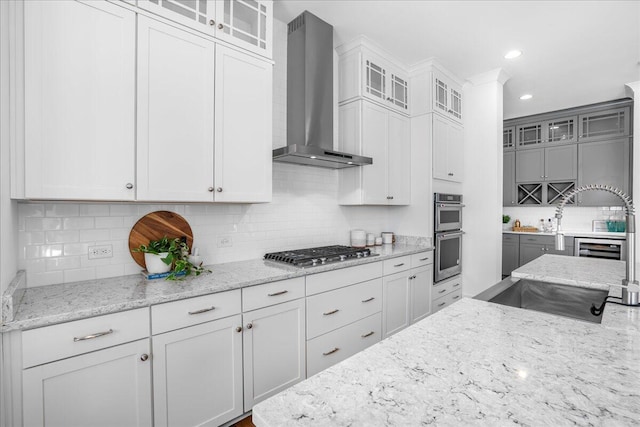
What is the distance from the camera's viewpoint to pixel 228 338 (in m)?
1.77

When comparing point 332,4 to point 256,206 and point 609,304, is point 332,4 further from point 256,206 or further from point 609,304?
point 609,304

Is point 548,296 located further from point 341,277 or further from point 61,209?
point 61,209

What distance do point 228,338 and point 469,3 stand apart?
300cm

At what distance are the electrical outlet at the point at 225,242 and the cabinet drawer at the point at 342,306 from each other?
2.51 ft

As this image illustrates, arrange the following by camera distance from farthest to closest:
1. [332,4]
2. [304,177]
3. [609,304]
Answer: [304,177] → [332,4] → [609,304]

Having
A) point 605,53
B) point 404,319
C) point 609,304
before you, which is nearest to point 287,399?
point 609,304

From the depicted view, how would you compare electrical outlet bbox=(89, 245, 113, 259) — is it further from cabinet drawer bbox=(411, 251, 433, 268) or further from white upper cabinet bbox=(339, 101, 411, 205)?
cabinet drawer bbox=(411, 251, 433, 268)

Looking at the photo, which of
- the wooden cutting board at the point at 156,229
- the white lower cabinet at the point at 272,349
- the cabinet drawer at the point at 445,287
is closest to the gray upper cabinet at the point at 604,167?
the cabinet drawer at the point at 445,287

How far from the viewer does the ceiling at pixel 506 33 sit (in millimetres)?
2525

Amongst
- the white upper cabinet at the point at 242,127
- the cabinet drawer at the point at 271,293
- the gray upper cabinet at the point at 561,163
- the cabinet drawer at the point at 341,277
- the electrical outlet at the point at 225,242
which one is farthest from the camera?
the gray upper cabinet at the point at 561,163

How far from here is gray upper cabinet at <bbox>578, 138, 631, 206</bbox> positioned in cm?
446

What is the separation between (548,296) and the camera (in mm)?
1694

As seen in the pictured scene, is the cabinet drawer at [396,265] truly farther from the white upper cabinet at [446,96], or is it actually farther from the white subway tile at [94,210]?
the white subway tile at [94,210]

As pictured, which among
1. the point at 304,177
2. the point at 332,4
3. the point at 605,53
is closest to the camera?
the point at 332,4
